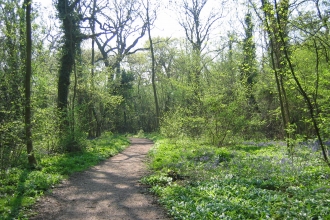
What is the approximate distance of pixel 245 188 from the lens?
6711mm

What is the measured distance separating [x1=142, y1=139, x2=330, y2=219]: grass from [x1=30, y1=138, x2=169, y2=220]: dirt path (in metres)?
0.51

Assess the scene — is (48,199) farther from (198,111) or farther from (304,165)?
(198,111)

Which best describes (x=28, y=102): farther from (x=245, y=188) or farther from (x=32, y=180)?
(x=245, y=188)

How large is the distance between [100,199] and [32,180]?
2.33 meters

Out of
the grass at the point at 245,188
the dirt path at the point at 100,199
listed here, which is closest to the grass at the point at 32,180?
the dirt path at the point at 100,199

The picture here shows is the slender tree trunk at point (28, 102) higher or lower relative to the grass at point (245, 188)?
higher

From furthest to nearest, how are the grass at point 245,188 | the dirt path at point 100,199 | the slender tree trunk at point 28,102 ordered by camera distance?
the slender tree trunk at point 28,102 < the dirt path at point 100,199 < the grass at point 245,188

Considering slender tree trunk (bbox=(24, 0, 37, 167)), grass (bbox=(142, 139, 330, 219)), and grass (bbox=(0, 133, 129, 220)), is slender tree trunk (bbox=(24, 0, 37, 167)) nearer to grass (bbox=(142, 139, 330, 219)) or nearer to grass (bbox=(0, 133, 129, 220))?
grass (bbox=(0, 133, 129, 220))

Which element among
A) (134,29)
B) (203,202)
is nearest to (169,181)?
(203,202)

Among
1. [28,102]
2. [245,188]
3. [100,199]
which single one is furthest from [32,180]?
[245,188]

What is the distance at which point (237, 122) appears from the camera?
15.3 metres

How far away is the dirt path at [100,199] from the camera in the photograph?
615 cm

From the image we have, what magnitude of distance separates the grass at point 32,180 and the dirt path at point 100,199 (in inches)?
11.4

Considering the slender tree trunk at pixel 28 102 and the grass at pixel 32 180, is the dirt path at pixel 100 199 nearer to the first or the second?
the grass at pixel 32 180
